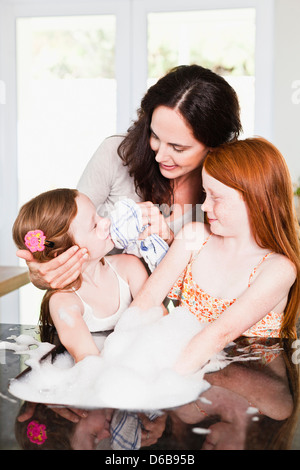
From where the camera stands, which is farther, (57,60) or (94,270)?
(57,60)

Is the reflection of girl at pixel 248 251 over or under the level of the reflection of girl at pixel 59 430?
over

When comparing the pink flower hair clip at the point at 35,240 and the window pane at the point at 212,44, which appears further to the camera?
the window pane at the point at 212,44

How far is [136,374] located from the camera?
0.94 m

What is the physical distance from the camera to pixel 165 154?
146 cm

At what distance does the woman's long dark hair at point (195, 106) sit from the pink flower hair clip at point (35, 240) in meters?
0.47

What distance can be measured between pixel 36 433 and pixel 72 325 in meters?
0.46

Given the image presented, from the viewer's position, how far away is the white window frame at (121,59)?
3.43 m

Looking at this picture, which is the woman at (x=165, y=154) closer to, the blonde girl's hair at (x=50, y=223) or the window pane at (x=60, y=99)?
the blonde girl's hair at (x=50, y=223)

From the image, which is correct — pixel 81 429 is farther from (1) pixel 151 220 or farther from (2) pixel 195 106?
(2) pixel 195 106

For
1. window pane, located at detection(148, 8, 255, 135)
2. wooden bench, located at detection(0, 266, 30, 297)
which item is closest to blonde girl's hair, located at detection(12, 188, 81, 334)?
wooden bench, located at detection(0, 266, 30, 297)

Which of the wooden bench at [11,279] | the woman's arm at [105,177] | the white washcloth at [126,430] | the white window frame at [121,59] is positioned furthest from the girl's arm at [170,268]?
the white window frame at [121,59]
